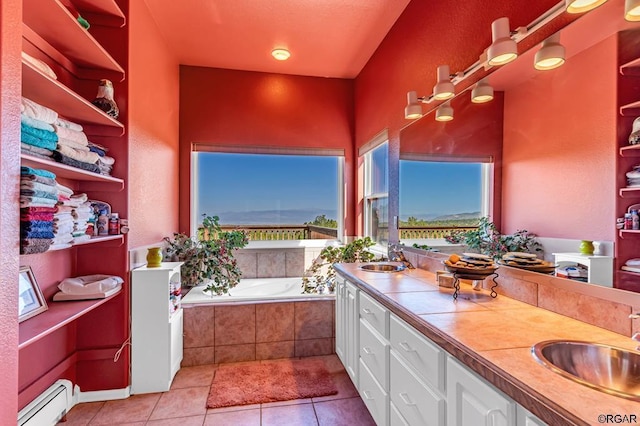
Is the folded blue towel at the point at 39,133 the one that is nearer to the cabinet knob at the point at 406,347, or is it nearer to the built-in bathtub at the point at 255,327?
the built-in bathtub at the point at 255,327

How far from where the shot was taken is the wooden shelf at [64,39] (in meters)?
1.52

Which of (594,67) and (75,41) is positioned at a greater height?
(75,41)

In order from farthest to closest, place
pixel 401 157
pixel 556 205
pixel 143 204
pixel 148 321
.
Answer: pixel 401 157 < pixel 143 204 < pixel 148 321 < pixel 556 205

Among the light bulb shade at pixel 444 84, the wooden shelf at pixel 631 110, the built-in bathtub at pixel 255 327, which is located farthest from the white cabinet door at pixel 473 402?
the built-in bathtub at pixel 255 327

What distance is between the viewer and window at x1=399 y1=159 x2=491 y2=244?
1.91m

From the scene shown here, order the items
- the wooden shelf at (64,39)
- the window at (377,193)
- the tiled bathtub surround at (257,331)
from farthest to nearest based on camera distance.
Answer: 1. the window at (377,193)
2. the tiled bathtub surround at (257,331)
3. the wooden shelf at (64,39)

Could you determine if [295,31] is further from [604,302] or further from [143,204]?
[604,302]

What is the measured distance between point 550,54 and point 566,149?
15.9 inches

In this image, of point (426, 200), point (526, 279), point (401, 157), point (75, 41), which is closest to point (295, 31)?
point (401, 157)

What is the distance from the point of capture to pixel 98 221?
206 centimetres

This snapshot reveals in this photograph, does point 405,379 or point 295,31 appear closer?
point 405,379

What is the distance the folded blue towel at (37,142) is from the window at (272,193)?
7.65 feet

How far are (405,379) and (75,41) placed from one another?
246cm

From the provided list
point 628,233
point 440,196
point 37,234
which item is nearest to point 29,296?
point 37,234
